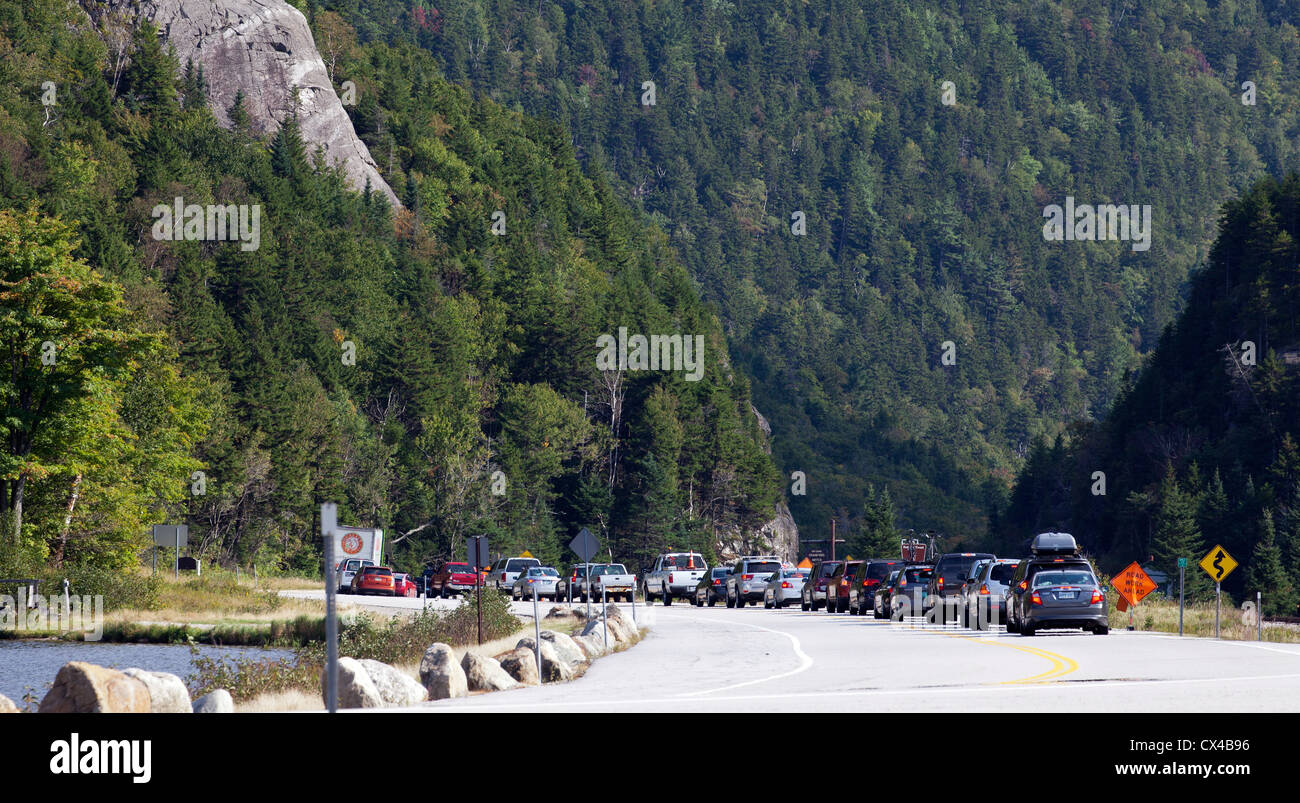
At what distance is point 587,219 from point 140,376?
91.7 meters

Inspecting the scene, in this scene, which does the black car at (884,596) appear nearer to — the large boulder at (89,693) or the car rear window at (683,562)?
the car rear window at (683,562)

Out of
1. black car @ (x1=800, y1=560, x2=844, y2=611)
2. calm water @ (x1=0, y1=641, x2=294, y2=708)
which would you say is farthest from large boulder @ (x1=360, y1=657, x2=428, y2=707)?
black car @ (x1=800, y1=560, x2=844, y2=611)

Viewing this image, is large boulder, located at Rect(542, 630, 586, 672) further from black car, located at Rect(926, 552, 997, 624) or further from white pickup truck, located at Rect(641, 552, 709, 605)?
white pickup truck, located at Rect(641, 552, 709, 605)

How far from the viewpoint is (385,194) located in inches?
5605

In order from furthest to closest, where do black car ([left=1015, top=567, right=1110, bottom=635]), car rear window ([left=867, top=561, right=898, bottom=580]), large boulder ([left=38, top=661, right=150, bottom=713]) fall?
car rear window ([left=867, top=561, right=898, bottom=580])
black car ([left=1015, top=567, right=1110, bottom=635])
large boulder ([left=38, top=661, right=150, bottom=713])

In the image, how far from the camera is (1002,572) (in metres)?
38.3

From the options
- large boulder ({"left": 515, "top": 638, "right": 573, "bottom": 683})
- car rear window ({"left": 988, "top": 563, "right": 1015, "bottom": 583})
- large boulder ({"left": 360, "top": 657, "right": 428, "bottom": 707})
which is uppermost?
car rear window ({"left": 988, "top": 563, "right": 1015, "bottom": 583})

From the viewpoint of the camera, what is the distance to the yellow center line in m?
20.0

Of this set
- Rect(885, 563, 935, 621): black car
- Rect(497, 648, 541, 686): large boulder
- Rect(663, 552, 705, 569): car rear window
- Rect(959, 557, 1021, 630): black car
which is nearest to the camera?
Rect(497, 648, 541, 686): large boulder

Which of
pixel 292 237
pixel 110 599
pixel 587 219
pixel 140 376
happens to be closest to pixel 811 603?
pixel 110 599

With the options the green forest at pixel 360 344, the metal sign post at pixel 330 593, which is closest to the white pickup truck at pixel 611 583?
the green forest at pixel 360 344

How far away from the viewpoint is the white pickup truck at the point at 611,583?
61.8 metres
